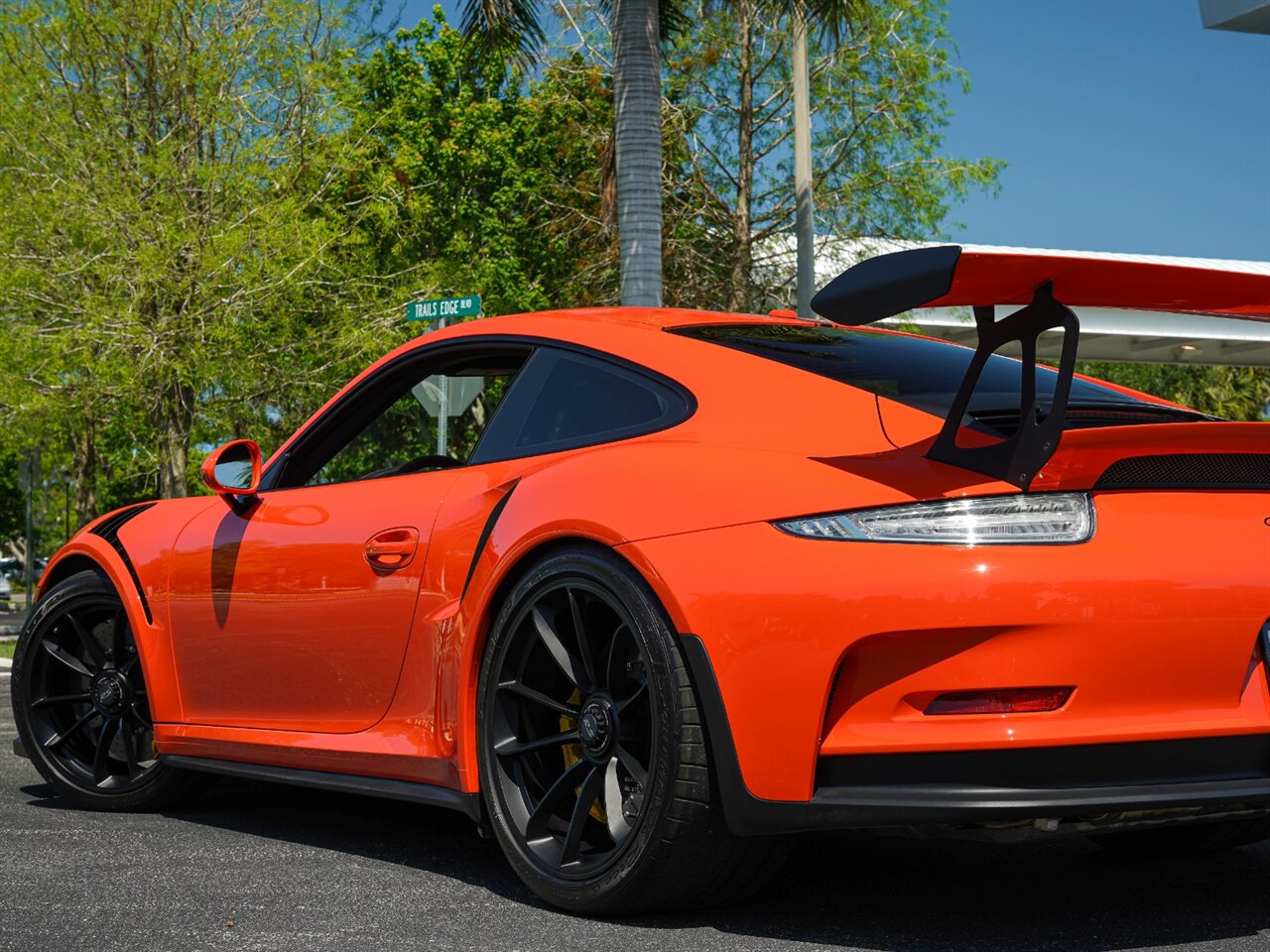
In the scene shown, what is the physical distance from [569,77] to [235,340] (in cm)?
1151

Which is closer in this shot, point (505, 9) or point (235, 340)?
point (505, 9)

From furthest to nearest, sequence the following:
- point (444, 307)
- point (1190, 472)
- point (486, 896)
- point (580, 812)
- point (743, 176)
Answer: point (743, 176) < point (444, 307) < point (486, 896) < point (580, 812) < point (1190, 472)

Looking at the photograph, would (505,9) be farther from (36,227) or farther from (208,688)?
(208,688)

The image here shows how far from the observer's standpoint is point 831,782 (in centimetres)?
301

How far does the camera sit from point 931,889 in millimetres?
3760

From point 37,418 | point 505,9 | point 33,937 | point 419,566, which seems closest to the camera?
point 33,937

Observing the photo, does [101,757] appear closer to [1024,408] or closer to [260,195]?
[1024,408]

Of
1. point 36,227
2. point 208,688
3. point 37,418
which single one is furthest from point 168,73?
point 208,688

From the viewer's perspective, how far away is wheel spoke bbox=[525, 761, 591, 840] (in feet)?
11.3

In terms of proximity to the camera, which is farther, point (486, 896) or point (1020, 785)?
point (486, 896)

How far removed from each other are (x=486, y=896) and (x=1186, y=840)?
1.81 meters

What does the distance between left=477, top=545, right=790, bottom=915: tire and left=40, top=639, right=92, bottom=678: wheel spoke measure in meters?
2.10

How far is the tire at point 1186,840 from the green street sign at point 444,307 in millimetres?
8091

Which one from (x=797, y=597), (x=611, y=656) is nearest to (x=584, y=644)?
(x=611, y=656)
